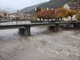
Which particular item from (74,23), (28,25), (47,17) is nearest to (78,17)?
(74,23)

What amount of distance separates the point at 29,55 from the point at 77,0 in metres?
153

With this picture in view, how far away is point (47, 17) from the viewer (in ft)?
433

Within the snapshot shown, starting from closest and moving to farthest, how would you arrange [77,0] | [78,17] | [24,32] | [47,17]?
[24,32] < [78,17] < [47,17] < [77,0]

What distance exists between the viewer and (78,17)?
107750mm

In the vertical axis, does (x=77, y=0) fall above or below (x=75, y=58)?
above

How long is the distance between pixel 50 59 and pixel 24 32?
3553cm

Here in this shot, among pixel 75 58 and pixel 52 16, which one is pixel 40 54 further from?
pixel 52 16

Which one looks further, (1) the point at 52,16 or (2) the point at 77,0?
(2) the point at 77,0

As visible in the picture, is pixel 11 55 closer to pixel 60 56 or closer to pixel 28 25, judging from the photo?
pixel 60 56

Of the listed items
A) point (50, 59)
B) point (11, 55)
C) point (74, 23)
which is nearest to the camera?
point (50, 59)

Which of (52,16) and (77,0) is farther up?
(77,0)

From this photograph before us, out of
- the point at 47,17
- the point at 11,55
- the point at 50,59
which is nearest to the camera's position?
the point at 50,59

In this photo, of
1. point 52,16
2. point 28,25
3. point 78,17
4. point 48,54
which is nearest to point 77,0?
point 52,16

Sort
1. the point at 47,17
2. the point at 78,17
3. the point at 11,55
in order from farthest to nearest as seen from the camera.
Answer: the point at 47,17 → the point at 78,17 → the point at 11,55
